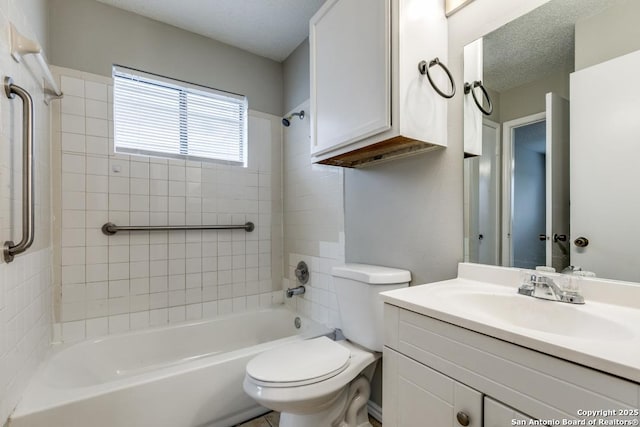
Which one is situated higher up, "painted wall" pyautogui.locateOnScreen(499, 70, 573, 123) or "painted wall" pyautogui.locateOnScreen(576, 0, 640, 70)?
"painted wall" pyautogui.locateOnScreen(576, 0, 640, 70)

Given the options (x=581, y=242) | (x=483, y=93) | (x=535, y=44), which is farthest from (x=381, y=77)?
(x=581, y=242)

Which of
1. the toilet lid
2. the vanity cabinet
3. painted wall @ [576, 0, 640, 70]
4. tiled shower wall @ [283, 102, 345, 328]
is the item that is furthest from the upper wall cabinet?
the toilet lid

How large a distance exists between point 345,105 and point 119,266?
1797 millimetres

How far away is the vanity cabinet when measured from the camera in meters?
0.54

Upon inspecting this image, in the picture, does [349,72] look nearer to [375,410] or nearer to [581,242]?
[581,242]

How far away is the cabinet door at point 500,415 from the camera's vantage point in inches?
24.9

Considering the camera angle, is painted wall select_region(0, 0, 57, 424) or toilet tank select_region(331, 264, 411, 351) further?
toilet tank select_region(331, 264, 411, 351)

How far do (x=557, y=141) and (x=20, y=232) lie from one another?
2099mm

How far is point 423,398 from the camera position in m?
0.84

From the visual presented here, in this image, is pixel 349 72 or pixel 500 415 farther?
pixel 349 72

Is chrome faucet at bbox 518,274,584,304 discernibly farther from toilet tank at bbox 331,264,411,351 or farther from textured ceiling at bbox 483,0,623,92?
textured ceiling at bbox 483,0,623,92

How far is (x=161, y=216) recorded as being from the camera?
2061 millimetres

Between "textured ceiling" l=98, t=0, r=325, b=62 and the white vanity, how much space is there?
6.45 ft

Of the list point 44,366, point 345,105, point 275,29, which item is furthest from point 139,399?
point 275,29
